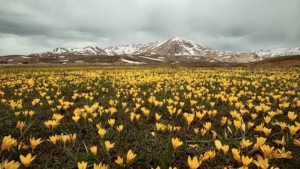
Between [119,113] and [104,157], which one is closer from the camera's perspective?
[104,157]

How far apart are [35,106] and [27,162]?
4218mm

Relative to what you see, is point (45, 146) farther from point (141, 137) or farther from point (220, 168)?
point (220, 168)

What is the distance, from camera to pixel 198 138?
388cm

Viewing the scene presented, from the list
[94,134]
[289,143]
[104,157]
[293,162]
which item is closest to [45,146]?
[94,134]

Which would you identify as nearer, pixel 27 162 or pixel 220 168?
pixel 27 162

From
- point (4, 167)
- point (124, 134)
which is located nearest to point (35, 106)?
point (124, 134)

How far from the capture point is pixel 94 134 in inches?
164

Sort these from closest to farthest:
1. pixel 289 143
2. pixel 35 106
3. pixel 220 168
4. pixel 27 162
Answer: pixel 27 162, pixel 220 168, pixel 289 143, pixel 35 106

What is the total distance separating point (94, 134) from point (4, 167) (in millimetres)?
1932

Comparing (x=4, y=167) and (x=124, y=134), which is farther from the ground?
(x=4, y=167)

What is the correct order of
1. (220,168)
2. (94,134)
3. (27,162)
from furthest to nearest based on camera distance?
(94,134) < (220,168) < (27,162)

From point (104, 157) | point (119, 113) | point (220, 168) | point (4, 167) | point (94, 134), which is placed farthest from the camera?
point (119, 113)

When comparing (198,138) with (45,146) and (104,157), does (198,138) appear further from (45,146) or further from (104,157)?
(45,146)

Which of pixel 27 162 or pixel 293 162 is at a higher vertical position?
pixel 27 162
